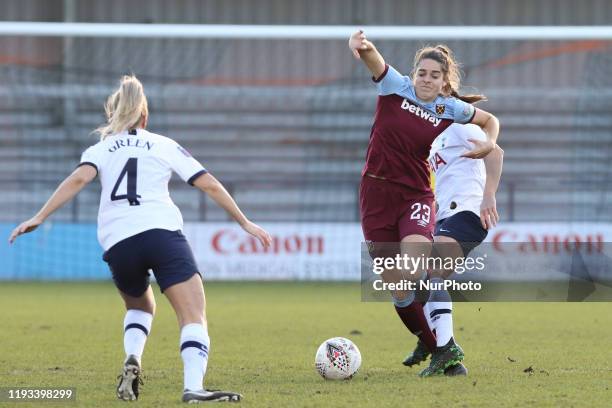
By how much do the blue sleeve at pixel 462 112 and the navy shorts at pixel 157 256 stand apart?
2.23 meters

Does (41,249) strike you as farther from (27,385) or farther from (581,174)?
(27,385)

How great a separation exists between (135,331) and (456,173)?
2729 millimetres

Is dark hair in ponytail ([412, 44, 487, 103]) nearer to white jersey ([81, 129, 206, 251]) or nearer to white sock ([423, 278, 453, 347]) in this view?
white sock ([423, 278, 453, 347])

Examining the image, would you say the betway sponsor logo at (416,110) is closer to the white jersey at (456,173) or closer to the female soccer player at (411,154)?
the female soccer player at (411,154)

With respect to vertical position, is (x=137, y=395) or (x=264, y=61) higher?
(x=264, y=61)

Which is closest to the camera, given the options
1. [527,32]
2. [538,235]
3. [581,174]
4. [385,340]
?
[385,340]

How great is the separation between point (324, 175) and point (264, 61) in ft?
9.40

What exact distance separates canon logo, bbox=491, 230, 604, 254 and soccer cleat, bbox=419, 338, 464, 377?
33.5 feet

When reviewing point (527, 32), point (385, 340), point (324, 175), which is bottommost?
point (385, 340)

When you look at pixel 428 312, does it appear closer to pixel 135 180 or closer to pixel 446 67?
pixel 446 67

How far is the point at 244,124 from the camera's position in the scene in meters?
21.5

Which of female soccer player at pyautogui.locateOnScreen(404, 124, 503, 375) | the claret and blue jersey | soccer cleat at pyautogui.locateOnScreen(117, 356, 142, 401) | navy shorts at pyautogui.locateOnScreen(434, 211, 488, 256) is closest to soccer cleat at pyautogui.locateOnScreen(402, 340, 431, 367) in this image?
female soccer player at pyautogui.locateOnScreen(404, 124, 503, 375)

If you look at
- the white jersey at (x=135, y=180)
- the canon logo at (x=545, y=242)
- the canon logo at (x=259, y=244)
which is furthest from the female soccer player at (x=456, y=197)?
the canon logo at (x=259, y=244)

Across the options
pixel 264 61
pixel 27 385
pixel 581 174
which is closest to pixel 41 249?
pixel 264 61
